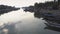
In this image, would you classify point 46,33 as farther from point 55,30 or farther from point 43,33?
point 55,30

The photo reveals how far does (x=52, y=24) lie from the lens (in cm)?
4806

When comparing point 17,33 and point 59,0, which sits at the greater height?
point 59,0

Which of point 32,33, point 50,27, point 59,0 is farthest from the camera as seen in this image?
point 59,0

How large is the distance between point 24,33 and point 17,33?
7.01 feet

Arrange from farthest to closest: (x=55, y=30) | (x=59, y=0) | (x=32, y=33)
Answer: (x=59, y=0) < (x=55, y=30) < (x=32, y=33)

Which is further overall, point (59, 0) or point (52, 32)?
point (59, 0)

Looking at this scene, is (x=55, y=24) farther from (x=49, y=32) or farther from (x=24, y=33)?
(x=24, y=33)

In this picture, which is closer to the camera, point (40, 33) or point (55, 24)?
point (40, 33)

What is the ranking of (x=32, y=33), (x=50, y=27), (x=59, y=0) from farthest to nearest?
(x=59, y=0), (x=50, y=27), (x=32, y=33)

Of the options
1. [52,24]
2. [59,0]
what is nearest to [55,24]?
[52,24]

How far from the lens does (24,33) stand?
139ft

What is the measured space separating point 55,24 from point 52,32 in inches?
198

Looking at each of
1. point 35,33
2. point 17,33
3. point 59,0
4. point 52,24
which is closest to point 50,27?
point 52,24

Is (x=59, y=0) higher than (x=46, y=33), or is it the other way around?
(x=59, y=0)
